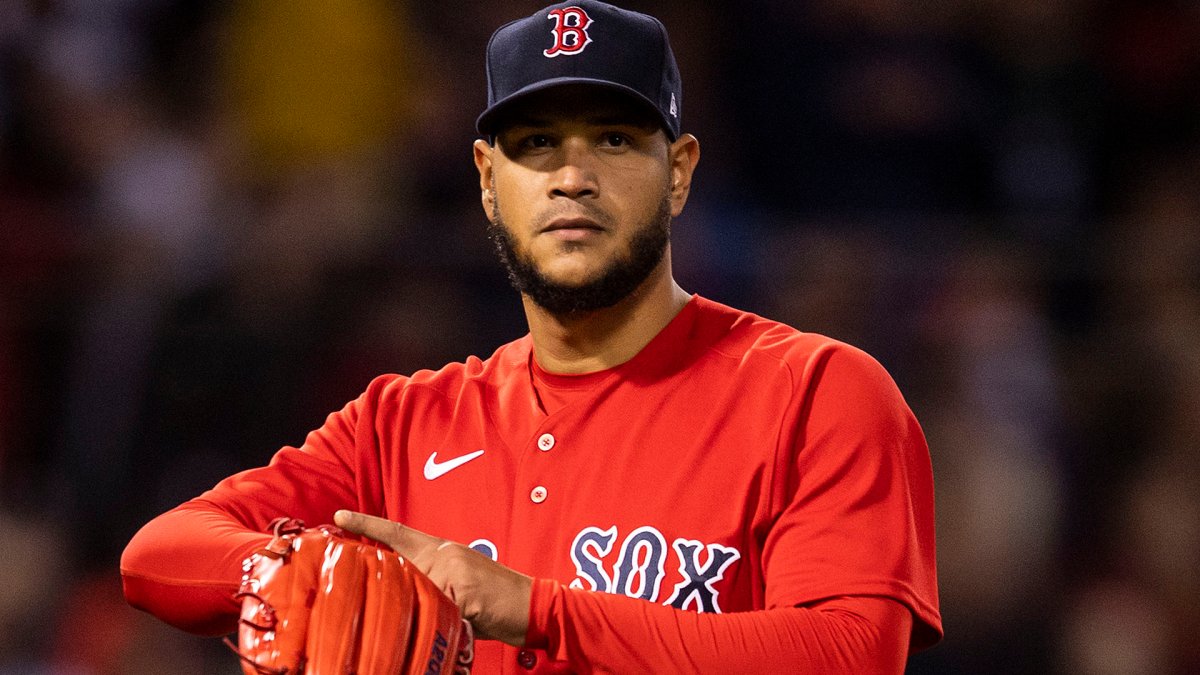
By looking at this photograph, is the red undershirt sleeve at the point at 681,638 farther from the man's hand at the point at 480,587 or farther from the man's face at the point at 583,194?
the man's face at the point at 583,194

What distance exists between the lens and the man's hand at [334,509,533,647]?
6.56 feet

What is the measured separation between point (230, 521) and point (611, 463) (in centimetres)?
59

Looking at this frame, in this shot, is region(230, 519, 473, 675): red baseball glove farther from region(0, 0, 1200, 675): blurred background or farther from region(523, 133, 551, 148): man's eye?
region(0, 0, 1200, 675): blurred background

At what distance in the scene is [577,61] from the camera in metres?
2.44

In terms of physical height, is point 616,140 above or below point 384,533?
above

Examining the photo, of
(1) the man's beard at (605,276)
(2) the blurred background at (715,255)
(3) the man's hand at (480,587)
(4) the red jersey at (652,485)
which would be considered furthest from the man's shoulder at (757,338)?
(2) the blurred background at (715,255)

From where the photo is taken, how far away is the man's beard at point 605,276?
8.18 ft

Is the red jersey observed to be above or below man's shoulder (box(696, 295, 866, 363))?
below

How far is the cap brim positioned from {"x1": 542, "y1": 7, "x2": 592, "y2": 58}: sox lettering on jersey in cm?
6

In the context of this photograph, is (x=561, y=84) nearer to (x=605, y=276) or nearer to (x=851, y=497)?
(x=605, y=276)

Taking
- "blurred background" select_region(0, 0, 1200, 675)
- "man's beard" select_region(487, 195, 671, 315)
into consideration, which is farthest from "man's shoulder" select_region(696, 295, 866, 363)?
"blurred background" select_region(0, 0, 1200, 675)

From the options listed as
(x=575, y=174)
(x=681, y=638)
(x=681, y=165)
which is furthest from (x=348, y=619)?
(x=681, y=165)

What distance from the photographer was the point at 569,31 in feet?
8.20

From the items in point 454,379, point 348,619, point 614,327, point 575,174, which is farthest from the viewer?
point 454,379
